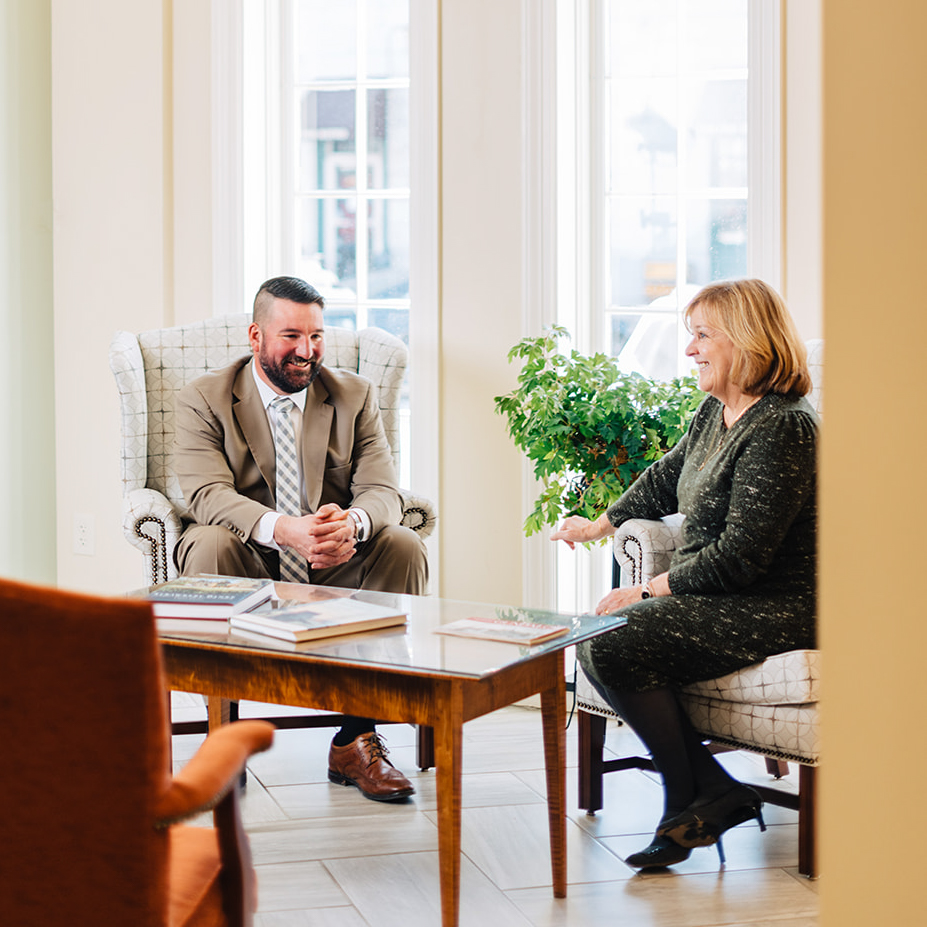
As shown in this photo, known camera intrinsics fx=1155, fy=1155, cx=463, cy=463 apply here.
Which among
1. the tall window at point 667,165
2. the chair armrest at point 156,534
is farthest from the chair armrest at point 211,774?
the tall window at point 667,165

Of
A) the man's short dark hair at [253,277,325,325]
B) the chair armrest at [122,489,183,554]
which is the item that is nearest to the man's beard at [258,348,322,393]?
the man's short dark hair at [253,277,325,325]

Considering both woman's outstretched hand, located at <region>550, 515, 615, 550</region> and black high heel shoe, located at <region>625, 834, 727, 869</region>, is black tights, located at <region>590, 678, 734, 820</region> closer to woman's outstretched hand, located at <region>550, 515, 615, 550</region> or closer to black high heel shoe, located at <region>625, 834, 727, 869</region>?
black high heel shoe, located at <region>625, 834, 727, 869</region>

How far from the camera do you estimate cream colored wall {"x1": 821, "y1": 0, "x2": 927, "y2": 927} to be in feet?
2.94

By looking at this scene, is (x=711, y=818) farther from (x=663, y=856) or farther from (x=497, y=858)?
(x=497, y=858)

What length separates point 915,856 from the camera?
902 millimetres

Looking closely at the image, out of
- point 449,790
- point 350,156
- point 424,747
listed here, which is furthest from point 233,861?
point 350,156

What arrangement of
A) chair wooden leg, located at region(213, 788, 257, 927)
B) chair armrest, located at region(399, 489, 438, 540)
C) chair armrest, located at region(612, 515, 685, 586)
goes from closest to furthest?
chair wooden leg, located at region(213, 788, 257, 927)
chair armrest, located at region(612, 515, 685, 586)
chair armrest, located at region(399, 489, 438, 540)

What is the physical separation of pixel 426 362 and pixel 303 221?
30.0 inches

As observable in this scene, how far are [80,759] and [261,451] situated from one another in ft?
6.15

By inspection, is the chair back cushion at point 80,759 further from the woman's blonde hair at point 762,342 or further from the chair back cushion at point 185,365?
the chair back cushion at point 185,365

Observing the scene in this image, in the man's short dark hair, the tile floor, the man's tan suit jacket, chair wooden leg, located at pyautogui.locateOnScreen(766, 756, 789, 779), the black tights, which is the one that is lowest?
the tile floor

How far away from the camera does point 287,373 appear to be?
303cm

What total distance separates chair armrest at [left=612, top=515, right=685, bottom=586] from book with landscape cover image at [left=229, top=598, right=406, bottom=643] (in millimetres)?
732

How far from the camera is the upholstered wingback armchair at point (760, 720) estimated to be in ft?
7.32
